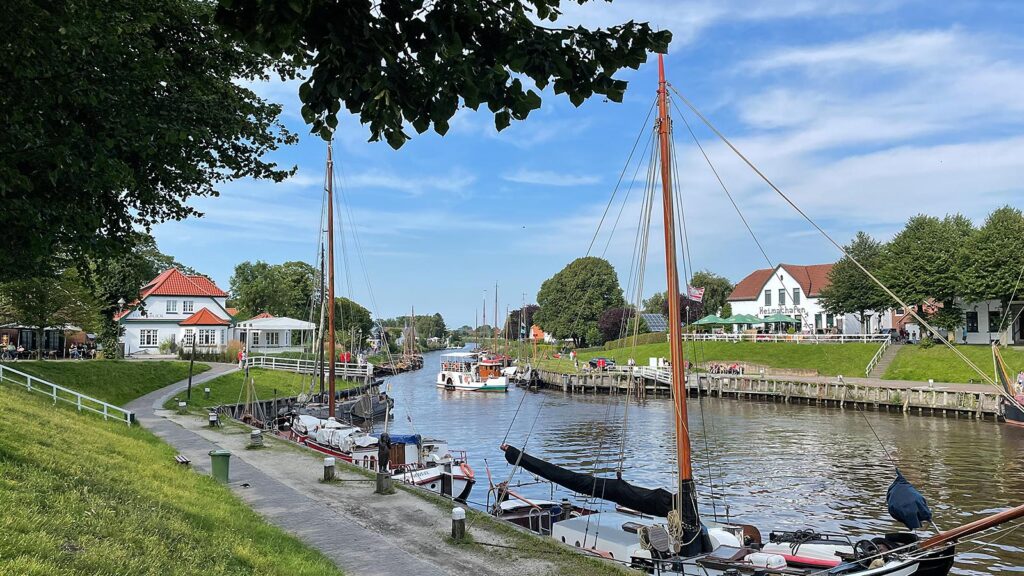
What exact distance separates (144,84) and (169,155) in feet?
6.01

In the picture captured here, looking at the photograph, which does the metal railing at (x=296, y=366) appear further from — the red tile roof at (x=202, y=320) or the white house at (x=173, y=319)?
the red tile roof at (x=202, y=320)

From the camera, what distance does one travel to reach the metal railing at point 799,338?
5969 centimetres

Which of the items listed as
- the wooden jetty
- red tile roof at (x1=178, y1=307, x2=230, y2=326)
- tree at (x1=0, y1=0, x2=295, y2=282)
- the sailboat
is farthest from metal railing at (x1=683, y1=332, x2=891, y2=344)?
tree at (x1=0, y1=0, x2=295, y2=282)

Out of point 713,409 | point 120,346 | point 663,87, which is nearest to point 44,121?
point 663,87

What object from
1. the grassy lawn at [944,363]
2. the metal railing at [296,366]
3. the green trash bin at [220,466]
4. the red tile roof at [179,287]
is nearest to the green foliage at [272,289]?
the red tile roof at [179,287]

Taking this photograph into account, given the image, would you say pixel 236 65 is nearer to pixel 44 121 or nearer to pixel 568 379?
pixel 44 121

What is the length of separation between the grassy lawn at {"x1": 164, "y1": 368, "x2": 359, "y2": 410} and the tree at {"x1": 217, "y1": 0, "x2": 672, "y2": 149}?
33.2 metres

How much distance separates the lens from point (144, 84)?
1216 cm

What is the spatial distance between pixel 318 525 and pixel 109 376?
105 feet

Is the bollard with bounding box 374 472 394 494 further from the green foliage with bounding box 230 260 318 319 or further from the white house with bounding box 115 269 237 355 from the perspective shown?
the green foliage with bounding box 230 260 318 319

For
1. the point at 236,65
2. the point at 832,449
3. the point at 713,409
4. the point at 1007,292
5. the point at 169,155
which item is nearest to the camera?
the point at 169,155

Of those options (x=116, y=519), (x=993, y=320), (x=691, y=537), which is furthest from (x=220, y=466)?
(x=993, y=320)

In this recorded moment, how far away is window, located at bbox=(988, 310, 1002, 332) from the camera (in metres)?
54.9

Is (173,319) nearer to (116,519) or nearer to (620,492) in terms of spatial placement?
(620,492)
